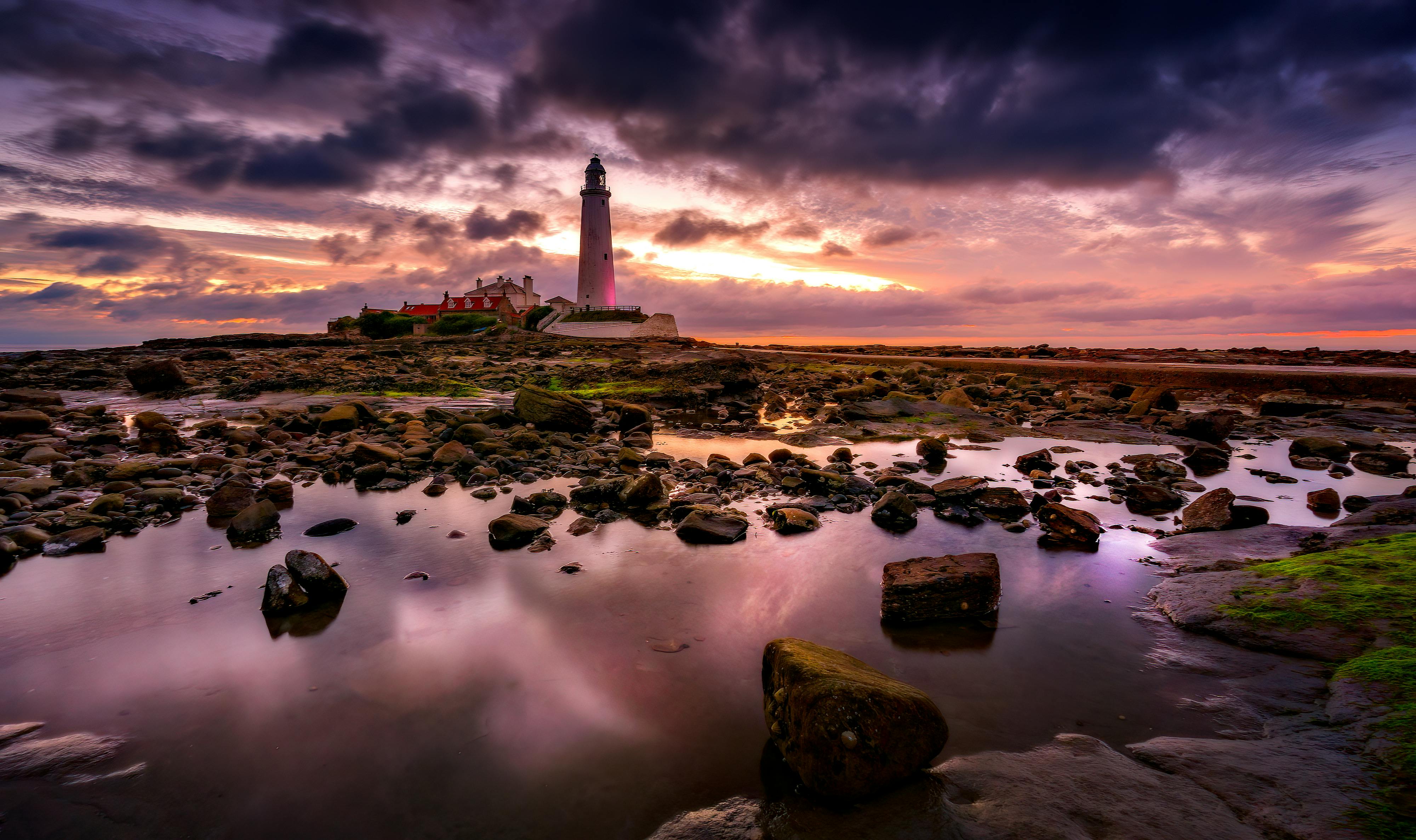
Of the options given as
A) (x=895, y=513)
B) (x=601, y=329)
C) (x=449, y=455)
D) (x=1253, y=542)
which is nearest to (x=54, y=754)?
(x=449, y=455)

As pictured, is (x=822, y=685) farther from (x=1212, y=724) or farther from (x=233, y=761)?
(x=233, y=761)

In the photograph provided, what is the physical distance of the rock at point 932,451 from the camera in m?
12.4

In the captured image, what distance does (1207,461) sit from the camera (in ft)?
37.9

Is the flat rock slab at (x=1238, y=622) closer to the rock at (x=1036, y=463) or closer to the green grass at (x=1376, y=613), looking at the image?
the green grass at (x=1376, y=613)

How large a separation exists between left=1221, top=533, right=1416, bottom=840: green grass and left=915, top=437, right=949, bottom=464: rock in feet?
21.3

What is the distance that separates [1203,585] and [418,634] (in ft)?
Result: 26.1

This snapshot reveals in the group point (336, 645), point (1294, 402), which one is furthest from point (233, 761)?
point (1294, 402)

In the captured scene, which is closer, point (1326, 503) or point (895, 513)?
point (895, 513)

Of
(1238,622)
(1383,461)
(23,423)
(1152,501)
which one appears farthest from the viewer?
(23,423)

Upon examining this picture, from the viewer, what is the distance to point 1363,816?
2.77m

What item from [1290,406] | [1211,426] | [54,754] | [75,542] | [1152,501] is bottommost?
[54,754]

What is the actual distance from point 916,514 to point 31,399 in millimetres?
25467

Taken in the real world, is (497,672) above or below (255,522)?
below

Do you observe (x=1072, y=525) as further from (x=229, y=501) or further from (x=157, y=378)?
(x=157, y=378)
